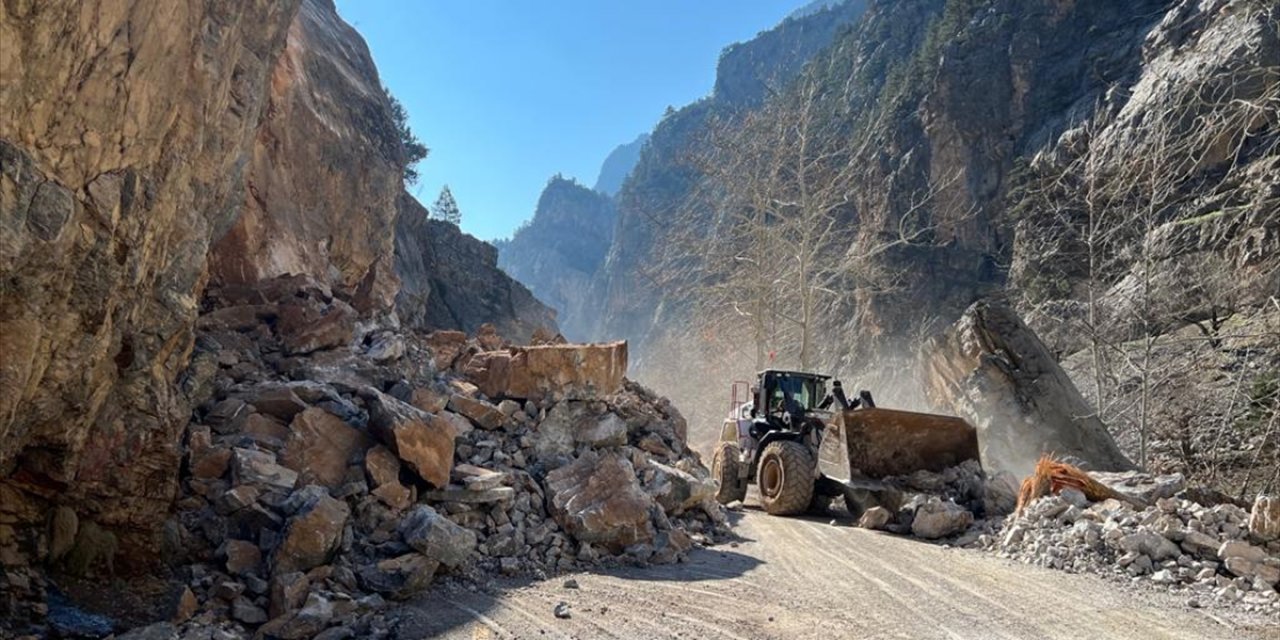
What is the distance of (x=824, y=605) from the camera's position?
4.93 m

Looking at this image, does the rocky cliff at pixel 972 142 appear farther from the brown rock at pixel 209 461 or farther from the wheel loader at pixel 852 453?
the brown rock at pixel 209 461

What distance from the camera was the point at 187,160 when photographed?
464 centimetres

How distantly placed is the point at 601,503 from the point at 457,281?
99.2 feet

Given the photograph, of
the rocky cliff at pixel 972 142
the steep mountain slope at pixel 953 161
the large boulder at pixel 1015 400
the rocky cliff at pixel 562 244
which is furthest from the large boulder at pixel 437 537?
the rocky cliff at pixel 562 244

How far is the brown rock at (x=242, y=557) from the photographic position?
446 cm

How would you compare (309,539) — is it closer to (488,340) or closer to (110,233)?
(110,233)

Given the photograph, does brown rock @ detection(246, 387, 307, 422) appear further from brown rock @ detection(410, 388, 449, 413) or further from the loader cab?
the loader cab

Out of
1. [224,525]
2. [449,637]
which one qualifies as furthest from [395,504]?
[449,637]

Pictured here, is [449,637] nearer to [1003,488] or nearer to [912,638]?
[912,638]

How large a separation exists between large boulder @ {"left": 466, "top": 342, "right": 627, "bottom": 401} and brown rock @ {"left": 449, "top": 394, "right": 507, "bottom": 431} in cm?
65

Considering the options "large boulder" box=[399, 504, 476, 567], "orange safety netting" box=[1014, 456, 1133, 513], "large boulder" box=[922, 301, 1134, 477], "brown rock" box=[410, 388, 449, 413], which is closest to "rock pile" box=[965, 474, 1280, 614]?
"orange safety netting" box=[1014, 456, 1133, 513]

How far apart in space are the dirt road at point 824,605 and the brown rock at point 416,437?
108 centimetres

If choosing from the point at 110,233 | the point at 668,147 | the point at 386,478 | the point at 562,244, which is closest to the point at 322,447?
the point at 386,478

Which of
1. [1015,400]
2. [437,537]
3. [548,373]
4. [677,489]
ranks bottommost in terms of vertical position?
[437,537]
